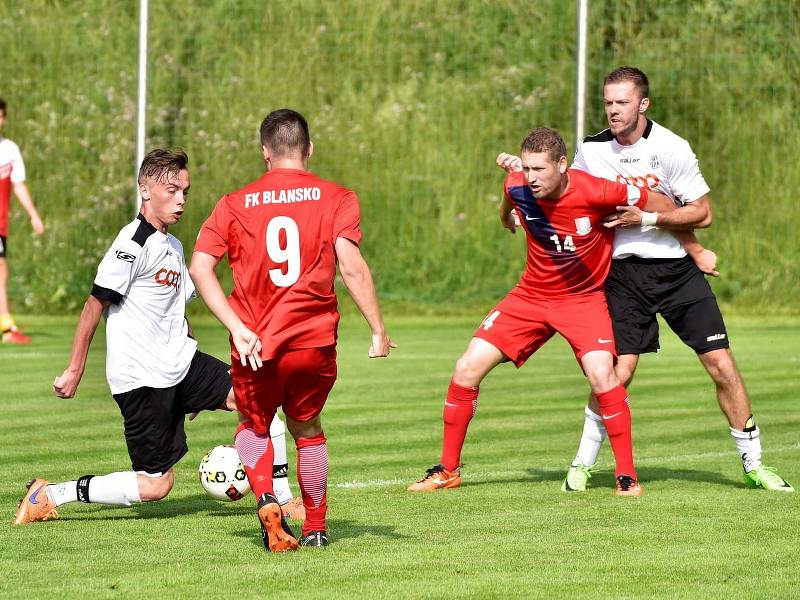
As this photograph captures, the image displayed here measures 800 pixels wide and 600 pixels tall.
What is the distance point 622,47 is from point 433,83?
2.63 meters

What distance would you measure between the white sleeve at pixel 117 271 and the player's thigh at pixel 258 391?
1125 millimetres

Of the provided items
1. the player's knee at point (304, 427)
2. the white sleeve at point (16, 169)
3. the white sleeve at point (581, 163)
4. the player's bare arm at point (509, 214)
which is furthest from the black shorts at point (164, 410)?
the white sleeve at point (16, 169)

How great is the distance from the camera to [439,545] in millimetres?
6898

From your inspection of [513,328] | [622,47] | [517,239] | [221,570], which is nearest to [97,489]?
[221,570]

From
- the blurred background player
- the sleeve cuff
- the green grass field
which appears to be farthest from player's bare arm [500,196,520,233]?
the blurred background player

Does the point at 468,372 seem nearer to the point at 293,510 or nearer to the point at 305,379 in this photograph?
the point at 293,510

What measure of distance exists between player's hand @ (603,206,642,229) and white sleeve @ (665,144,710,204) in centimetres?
45

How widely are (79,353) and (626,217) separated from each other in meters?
3.07

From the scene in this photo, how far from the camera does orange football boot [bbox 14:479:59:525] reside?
7.63 metres

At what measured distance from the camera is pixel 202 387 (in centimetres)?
790

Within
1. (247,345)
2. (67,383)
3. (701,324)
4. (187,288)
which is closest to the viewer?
(247,345)

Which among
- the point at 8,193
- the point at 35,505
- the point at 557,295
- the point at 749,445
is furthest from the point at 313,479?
the point at 8,193

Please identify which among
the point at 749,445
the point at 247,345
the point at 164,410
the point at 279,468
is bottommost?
the point at 749,445

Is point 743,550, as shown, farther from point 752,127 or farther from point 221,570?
point 752,127
